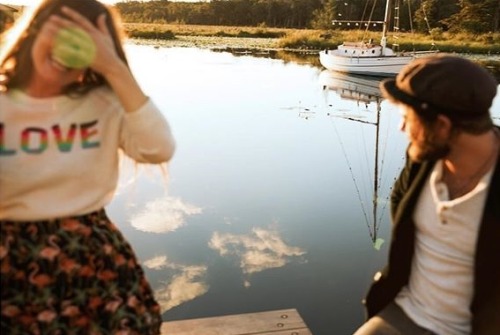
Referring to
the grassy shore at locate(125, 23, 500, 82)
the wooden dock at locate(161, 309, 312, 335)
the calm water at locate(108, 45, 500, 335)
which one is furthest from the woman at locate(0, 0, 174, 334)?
the grassy shore at locate(125, 23, 500, 82)

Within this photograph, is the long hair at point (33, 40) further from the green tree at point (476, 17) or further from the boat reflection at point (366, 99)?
the green tree at point (476, 17)

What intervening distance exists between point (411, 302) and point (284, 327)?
26.1 inches

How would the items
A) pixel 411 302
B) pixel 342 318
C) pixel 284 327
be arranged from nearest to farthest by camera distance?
1. pixel 411 302
2. pixel 284 327
3. pixel 342 318

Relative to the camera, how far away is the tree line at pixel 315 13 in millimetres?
30094

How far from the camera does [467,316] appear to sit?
4.98 feet

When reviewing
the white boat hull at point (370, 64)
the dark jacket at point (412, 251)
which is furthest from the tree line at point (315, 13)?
the dark jacket at point (412, 251)

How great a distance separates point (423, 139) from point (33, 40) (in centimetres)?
97

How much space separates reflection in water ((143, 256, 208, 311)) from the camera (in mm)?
3295

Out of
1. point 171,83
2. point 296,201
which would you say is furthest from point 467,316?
point 171,83

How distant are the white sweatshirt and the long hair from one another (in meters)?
0.03

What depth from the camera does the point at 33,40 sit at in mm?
1184

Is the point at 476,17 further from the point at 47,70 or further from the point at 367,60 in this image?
the point at 47,70

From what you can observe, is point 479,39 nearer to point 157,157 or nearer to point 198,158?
point 198,158

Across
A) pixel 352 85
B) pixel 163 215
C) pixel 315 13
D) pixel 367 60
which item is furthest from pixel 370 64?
pixel 315 13
